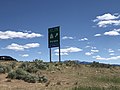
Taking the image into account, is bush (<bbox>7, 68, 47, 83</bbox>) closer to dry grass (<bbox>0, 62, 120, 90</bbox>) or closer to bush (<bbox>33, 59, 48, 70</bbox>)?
dry grass (<bbox>0, 62, 120, 90</bbox>)

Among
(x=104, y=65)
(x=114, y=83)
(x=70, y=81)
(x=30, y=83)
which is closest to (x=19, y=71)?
(x=30, y=83)

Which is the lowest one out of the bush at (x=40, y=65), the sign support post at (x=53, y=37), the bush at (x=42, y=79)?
the bush at (x=42, y=79)

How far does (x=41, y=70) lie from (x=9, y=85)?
7.78m

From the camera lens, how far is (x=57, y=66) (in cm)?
3422

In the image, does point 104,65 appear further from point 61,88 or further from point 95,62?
point 61,88

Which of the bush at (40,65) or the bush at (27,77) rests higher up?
the bush at (40,65)

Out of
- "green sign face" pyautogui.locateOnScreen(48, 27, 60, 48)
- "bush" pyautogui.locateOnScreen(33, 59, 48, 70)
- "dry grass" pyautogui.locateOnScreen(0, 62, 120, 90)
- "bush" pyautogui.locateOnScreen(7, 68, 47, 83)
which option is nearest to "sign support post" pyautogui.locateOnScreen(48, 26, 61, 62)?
"green sign face" pyautogui.locateOnScreen(48, 27, 60, 48)

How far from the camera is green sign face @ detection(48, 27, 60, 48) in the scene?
4125cm

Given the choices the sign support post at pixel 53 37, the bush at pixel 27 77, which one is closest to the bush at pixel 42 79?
the bush at pixel 27 77

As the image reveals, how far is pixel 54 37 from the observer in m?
41.9

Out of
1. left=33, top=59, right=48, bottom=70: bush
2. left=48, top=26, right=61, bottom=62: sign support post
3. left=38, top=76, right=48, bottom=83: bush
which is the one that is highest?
left=48, top=26, right=61, bottom=62: sign support post

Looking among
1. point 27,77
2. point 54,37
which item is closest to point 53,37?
point 54,37

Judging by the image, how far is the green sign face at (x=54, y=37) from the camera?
41250 millimetres

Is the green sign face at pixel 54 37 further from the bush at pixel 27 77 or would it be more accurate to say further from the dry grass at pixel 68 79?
the bush at pixel 27 77
